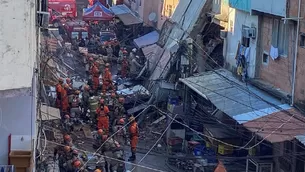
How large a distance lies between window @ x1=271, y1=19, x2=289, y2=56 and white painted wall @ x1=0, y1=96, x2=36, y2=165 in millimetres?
7912

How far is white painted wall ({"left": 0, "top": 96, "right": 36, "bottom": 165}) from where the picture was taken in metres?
10.5

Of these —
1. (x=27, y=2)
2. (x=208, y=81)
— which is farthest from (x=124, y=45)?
(x=27, y=2)

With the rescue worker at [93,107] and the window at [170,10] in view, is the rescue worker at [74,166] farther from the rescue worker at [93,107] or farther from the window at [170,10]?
the window at [170,10]

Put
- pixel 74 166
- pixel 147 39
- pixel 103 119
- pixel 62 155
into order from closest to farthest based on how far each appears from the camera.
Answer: pixel 74 166 < pixel 62 155 < pixel 103 119 < pixel 147 39

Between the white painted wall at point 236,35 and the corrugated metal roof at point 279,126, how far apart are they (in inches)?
148

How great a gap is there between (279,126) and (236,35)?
22.3 feet

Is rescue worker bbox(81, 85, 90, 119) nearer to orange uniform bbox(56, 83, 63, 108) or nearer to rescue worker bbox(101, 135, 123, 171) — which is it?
orange uniform bbox(56, 83, 63, 108)

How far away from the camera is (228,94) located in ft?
59.9

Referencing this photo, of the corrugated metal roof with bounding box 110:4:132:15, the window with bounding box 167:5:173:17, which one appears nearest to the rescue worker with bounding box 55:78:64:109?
the window with bounding box 167:5:173:17

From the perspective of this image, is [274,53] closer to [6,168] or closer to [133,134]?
[133,134]

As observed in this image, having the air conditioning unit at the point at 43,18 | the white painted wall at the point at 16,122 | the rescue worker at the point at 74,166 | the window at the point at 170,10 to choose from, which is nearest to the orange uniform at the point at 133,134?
the rescue worker at the point at 74,166

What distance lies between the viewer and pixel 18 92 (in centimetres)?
852

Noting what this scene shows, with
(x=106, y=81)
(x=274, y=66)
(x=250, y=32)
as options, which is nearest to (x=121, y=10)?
(x=106, y=81)

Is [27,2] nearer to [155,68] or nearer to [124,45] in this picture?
[155,68]
